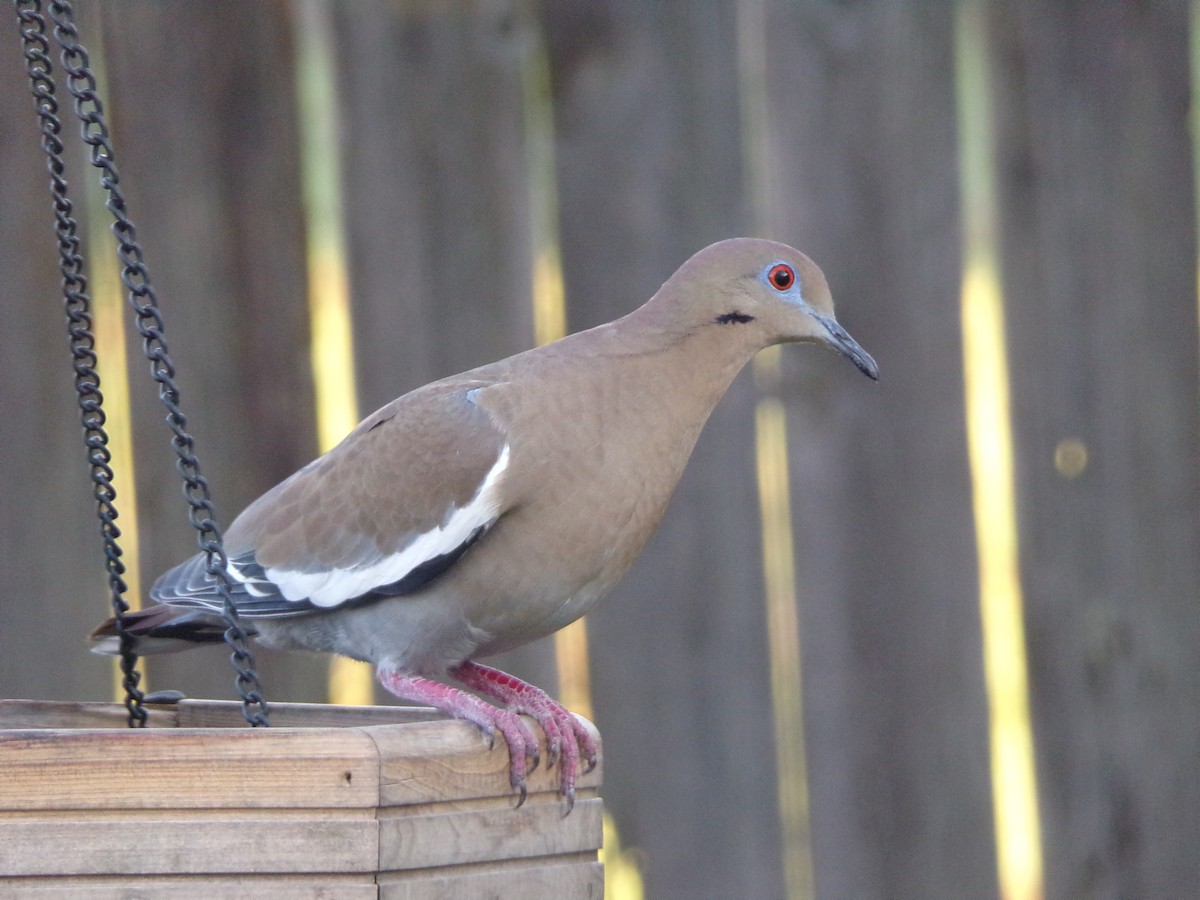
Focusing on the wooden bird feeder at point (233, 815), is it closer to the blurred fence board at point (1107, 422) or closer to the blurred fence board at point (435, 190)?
the blurred fence board at point (435, 190)

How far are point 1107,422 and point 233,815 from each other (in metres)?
1.90

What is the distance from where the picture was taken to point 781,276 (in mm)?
2145

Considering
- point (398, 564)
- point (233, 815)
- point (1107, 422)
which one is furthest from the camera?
point (1107, 422)

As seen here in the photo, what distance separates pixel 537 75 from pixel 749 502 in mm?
858

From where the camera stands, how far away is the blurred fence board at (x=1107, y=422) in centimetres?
282

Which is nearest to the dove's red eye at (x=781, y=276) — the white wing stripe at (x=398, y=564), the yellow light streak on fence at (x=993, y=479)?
the white wing stripe at (x=398, y=564)

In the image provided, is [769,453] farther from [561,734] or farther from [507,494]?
[561,734]

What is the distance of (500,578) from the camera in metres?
2.02

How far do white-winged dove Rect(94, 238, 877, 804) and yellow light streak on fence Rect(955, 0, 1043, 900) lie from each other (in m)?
0.74

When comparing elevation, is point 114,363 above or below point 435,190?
below

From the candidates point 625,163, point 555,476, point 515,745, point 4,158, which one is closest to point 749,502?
point 625,163

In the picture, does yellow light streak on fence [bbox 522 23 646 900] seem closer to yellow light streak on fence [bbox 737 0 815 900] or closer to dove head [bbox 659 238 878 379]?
yellow light streak on fence [bbox 737 0 815 900]

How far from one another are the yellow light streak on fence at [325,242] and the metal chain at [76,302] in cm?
66

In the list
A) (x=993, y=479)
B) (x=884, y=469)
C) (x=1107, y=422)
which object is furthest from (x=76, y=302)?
(x=1107, y=422)
